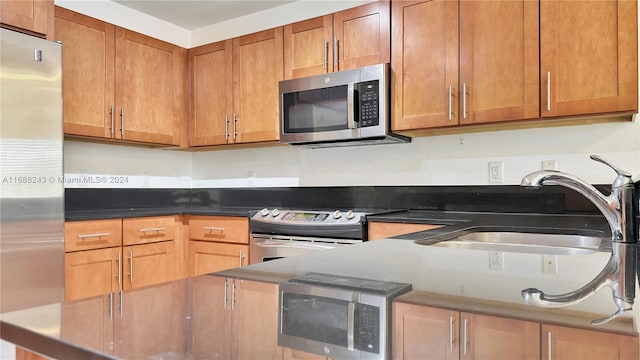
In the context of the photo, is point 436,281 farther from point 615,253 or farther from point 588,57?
point 588,57

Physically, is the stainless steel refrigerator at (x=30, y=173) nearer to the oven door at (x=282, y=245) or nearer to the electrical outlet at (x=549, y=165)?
the oven door at (x=282, y=245)

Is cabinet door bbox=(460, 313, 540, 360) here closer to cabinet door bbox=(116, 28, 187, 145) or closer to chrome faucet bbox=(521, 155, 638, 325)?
chrome faucet bbox=(521, 155, 638, 325)

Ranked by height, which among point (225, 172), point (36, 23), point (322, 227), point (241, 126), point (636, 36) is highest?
point (36, 23)

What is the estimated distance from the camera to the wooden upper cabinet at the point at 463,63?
7.44ft

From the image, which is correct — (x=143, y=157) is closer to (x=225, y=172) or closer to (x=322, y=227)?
(x=225, y=172)

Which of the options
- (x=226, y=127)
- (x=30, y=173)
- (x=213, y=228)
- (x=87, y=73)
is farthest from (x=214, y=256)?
(x=87, y=73)

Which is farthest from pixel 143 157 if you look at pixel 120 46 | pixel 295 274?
pixel 295 274

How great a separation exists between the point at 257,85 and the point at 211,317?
2.76m

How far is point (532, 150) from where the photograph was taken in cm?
255

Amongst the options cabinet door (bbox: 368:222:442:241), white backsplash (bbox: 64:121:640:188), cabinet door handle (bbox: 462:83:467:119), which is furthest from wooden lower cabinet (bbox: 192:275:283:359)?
white backsplash (bbox: 64:121:640:188)

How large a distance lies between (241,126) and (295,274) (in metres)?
2.57

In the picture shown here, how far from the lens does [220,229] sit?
3023 millimetres

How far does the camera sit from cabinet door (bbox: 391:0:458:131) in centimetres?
246

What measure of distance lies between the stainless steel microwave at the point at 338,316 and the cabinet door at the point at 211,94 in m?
2.76
